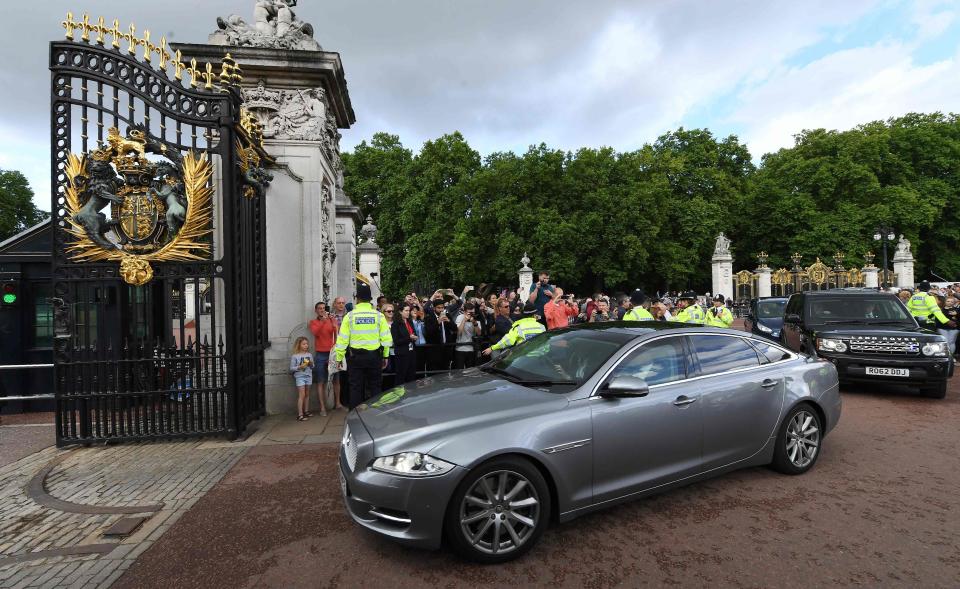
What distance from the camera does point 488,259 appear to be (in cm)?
3222

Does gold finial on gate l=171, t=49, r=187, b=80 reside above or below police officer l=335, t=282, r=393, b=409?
above

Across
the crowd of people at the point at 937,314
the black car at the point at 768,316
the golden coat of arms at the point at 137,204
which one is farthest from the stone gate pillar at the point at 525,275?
the golden coat of arms at the point at 137,204

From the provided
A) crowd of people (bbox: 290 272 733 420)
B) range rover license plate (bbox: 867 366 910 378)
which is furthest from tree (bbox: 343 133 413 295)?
range rover license plate (bbox: 867 366 910 378)

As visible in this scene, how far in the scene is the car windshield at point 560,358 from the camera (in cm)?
392

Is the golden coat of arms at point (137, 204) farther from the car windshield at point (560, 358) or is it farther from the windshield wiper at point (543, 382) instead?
the windshield wiper at point (543, 382)

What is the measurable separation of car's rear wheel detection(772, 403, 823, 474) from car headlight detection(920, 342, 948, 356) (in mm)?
4055

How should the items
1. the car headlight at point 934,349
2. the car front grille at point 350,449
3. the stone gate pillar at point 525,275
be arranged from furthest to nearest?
the stone gate pillar at point 525,275, the car headlight at point 934,349, the car front grille at point 350,449

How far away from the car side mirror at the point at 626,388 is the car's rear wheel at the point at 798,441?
1.85 metres

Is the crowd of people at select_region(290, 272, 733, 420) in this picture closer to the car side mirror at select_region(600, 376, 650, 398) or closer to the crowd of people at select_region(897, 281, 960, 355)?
the car side mirror at select_region(600, 376, 650, 398)

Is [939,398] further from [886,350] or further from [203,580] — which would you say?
[203,580]

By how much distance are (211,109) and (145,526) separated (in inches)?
187

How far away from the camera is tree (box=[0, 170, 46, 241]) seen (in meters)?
44.4

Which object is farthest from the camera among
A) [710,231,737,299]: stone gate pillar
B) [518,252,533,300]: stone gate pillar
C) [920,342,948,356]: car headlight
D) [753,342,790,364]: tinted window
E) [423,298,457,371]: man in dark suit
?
[710,231,737,299]: stone gate pillar

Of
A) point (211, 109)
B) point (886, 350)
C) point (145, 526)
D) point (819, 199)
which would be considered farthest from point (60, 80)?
point (819, 199)
